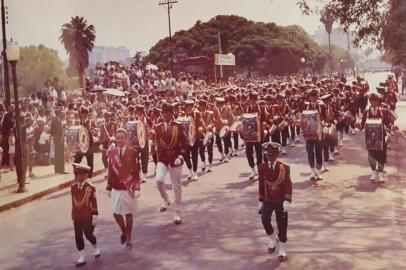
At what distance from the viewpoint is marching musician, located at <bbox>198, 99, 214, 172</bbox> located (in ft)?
50.0

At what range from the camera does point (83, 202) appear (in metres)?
7.88

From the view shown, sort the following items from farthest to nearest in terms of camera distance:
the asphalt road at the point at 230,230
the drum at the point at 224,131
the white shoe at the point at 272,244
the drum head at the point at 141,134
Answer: the drum at the point at 224,131 < the drum head at the point at 141,134 < the white shoe at the point at 272,244 < the asphalt road at the point at 230,230

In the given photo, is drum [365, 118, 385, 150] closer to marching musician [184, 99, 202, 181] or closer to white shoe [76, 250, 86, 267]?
marching musician [184, 99, 202, 181]

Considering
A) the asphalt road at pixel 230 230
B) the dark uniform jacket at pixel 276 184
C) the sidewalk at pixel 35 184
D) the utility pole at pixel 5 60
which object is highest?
the utility pole at pixel 5 60

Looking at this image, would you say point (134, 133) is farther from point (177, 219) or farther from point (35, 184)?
point (177, 219)

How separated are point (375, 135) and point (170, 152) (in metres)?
5.28

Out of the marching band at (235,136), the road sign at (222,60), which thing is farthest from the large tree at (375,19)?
the road sign at (222,60)

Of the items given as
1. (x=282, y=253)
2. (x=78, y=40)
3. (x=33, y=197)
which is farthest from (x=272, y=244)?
(x=78, y=40)

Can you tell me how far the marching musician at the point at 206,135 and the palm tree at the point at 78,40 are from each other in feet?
108

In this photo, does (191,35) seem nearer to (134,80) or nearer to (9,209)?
(134,80)

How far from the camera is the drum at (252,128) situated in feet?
44.4

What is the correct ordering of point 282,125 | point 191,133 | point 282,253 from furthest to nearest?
point 282,125, point 191,133, point 282,253

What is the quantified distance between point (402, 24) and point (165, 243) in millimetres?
13260

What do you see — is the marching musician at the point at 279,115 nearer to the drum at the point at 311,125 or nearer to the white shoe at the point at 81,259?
the drum at the point at 311,125
